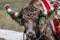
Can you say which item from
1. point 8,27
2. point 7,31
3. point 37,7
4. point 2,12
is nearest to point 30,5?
point 37,7

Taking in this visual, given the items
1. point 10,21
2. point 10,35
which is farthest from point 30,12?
point 10,21

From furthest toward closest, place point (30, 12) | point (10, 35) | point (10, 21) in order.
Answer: point (10, 21)
point (10, 35)
point (30, 12)

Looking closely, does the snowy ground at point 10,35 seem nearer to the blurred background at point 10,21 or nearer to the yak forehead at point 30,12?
the blurred background at point 10,21

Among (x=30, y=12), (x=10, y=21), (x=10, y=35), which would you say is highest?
(x=30, y=12)

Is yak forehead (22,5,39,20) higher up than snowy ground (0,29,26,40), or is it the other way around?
yak forehead (22,5,39,20)

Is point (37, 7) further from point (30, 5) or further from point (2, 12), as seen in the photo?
point (2, 12)

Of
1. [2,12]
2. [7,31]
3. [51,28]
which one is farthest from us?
[2,12]

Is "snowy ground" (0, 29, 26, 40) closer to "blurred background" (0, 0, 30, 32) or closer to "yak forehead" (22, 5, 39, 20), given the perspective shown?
"blurred background" (0, 0, 30, 32)

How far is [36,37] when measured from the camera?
Answer: 892cm

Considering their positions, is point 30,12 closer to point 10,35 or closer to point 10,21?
point 10,35

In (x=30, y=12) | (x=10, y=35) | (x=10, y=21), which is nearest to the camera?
(x=30, y=12)

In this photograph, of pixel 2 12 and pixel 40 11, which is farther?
pixel 2 12

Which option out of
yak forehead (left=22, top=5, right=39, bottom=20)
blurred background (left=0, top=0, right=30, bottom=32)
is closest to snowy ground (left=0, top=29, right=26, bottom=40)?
blurred background (left=0, top=0, right=30, bottom=32)

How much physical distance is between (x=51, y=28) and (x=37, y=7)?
907 millimetres
